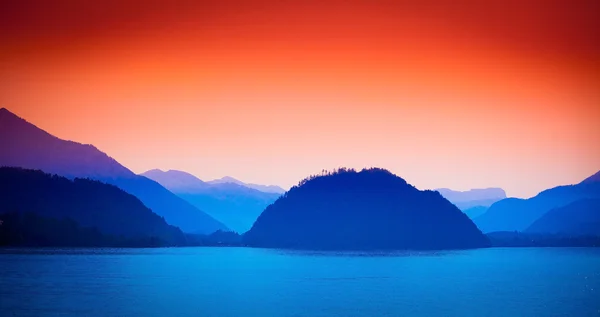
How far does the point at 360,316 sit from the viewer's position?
71.2 meters

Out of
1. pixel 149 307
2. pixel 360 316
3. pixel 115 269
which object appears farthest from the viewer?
pixel 115 269

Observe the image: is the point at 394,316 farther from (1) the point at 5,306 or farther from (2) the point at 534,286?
(2) the point at 534,286

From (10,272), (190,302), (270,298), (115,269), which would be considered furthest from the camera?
(115,269)

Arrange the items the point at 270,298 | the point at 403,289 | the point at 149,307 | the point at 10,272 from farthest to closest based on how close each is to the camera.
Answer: the point at 10,272 → the point at 403,289 → the point at 270,298 → the point at 149,307

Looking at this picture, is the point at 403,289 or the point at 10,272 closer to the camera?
the point at 403,289

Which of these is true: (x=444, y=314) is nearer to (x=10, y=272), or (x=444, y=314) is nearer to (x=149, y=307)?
(x=149, y=307)

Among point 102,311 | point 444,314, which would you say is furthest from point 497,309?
point 102,311

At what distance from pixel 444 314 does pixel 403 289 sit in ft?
96.6

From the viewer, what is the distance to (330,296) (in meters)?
89.7

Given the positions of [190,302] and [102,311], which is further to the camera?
[190,302]

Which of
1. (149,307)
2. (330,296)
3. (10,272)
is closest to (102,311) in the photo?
(149,307)

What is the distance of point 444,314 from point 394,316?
5.15 metres

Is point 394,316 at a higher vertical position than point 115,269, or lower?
lower

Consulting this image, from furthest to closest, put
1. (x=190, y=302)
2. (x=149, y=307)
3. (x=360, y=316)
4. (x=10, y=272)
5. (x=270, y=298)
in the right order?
(x=10, y=272), (x=270, y=298), (x=190, y=302), (x=149, y=307), (x=360, y=316)
